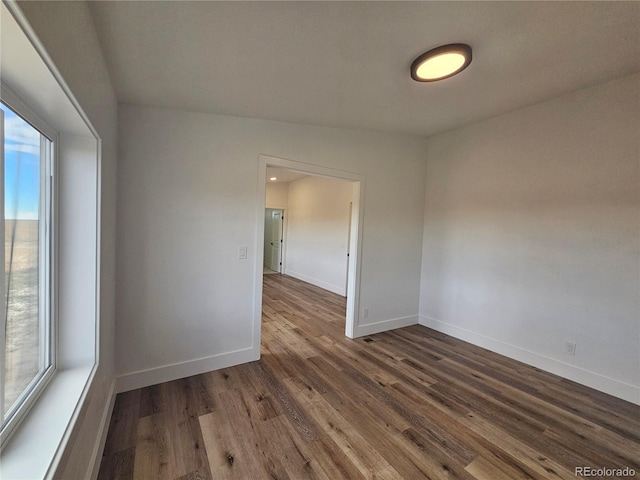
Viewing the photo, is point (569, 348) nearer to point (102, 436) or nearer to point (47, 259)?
point (102, 436)

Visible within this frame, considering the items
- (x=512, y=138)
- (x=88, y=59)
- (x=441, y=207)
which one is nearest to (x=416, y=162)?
(x=441, y=207)

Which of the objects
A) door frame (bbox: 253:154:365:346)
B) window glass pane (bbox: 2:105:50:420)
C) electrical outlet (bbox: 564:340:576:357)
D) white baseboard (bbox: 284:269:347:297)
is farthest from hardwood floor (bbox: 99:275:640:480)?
white baseboard (bbox: 284:269:347:297)

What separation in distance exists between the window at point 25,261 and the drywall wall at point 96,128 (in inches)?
8.6

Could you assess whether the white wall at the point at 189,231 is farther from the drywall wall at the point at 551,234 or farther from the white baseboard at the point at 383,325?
the drywall wall at the point at 551,234

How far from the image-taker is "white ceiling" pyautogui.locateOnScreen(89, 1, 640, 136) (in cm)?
142

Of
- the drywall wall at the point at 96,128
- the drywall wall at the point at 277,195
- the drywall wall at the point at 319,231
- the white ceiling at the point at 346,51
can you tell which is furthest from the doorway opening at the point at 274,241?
the drywall wall at the point at 96,128

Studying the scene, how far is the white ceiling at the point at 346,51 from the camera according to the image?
1.42m

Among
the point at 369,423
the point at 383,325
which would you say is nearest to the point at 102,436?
the point at 369,423

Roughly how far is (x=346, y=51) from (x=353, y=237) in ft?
6.87

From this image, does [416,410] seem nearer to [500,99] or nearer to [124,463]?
[124,463]

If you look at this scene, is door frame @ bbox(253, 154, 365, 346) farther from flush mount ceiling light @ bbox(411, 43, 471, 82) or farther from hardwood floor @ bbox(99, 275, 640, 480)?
flush mount ceiling light @ bbox(411, 43, 471, 82)

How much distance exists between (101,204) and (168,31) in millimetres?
1060

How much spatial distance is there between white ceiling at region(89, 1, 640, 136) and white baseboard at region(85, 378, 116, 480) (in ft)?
7.49

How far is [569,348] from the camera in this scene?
253 cm
